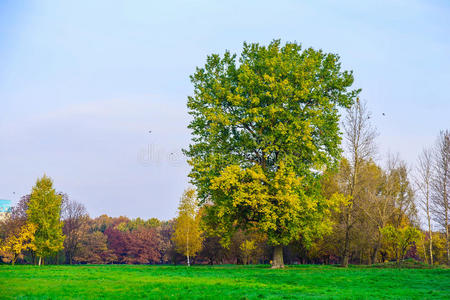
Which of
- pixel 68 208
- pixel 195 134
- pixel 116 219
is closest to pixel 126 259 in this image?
pixel 68 208

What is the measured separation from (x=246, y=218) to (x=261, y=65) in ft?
37.6

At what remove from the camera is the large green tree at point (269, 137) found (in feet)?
83.7

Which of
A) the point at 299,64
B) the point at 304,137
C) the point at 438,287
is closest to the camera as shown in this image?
the point at 438,287

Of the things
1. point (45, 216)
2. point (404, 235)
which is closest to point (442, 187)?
point (404, 235)

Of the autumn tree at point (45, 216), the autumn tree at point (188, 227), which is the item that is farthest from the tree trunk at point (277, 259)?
the autumn tree at point (45, 216)

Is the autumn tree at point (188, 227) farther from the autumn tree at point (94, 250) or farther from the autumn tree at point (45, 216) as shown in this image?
the autumn tree at point (94, 250)

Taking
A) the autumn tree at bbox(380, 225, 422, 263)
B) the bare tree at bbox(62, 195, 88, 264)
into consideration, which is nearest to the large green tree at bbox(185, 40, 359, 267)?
the autumn tree at bbox(380, 225, 422, 263)

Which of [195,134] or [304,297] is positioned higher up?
[195,134]

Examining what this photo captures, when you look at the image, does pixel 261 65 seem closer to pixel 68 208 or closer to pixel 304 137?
pixel 304 137

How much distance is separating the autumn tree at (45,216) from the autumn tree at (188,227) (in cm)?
1626

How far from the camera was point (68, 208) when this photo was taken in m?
78.1

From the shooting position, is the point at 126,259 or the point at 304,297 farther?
the point at 126,259

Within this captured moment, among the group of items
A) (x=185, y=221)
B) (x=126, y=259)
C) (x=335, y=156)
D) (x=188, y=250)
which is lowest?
(x=126, y=259)

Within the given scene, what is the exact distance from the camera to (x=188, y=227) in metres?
55.2
